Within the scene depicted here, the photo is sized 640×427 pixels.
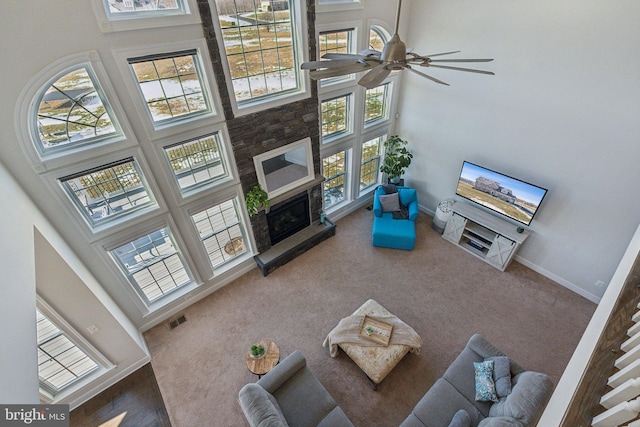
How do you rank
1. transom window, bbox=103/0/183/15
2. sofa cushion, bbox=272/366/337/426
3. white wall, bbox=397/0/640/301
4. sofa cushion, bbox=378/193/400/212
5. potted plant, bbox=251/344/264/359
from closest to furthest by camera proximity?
transom window, bbox=103/0/183/15 < sofa cushion, bbox=272/366/337/426 < white wall, bbox=397/0/640/301 < potted plant, bbox=251/344/264/359 < sofa cushion, bbox=378/193/400/212

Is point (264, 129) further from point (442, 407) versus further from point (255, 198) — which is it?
point (442, 407)

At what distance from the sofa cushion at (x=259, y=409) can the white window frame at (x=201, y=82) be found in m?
3.40

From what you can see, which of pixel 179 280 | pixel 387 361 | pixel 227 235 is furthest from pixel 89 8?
pixel 387 361

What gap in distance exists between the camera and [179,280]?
5156 millimetres

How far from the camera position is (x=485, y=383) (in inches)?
136

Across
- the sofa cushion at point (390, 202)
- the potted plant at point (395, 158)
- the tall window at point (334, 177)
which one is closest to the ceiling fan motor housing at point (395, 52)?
the tall window at point (334, 177)

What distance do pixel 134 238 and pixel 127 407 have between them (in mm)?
2380

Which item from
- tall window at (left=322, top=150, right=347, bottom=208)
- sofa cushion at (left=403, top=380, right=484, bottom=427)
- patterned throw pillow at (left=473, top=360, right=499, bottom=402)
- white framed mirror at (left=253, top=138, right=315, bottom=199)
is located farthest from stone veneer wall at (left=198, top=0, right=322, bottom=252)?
patterned throw pillow at (left=473, top=360, right=499, bottom=402)

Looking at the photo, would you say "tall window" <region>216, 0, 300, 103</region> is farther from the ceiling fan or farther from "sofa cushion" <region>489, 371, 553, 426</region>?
"sofa cushion" <region>489, 371, 553, 426</region>

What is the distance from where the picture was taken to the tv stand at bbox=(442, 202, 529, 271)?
5.43 m

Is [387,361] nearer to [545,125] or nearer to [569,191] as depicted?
[569,191]

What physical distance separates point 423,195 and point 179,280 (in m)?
5.72

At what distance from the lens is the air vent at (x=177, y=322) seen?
4992 mm

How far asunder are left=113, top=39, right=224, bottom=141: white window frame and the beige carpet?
311 cm
